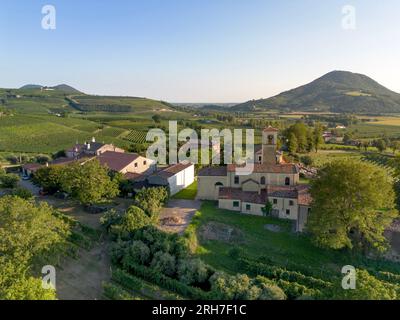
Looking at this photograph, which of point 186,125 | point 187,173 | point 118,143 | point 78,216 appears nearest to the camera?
point 78,216

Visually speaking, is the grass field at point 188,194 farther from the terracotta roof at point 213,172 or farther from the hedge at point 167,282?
the hedge at point 167,282

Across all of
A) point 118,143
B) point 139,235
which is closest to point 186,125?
point 118,143

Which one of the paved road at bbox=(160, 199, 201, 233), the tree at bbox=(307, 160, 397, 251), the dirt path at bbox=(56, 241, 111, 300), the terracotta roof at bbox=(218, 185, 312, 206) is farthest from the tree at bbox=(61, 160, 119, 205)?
the tree at bbox=(307, 160, 397, 251)

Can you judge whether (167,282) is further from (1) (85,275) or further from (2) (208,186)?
(2) (208,186)

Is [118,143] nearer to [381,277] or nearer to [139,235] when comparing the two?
[139,235]

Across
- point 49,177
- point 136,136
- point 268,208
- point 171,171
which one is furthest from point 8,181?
point 136,136

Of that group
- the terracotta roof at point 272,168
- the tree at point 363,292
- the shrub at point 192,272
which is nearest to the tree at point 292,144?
the terracotta roof at point 272,168

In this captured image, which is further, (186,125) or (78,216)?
(186,125)
